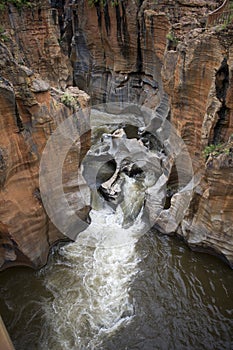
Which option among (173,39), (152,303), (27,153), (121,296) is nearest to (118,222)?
(121,296)

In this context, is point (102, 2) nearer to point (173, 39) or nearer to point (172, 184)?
point (173, 39)

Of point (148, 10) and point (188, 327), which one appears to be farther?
point (148, 10)

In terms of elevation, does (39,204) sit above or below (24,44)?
below

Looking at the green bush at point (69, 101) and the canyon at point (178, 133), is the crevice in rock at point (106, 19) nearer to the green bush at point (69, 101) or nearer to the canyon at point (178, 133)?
the canyon at point (178, 133)

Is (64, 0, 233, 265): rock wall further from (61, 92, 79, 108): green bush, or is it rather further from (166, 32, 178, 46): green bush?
(61, 92, 79, 108): green bush

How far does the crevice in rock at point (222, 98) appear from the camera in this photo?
→ 273 inches

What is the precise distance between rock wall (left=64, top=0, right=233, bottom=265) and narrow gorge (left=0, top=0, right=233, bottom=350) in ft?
0.12

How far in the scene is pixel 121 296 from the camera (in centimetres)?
693

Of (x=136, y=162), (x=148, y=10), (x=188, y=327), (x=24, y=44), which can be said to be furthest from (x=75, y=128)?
(x=148, y=10)

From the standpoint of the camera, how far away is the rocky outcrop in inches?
242

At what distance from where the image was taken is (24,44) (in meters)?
12.7

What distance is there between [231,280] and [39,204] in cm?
526

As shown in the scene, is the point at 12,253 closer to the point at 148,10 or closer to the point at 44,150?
the point at 44,150

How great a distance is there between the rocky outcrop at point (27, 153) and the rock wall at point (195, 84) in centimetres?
305
